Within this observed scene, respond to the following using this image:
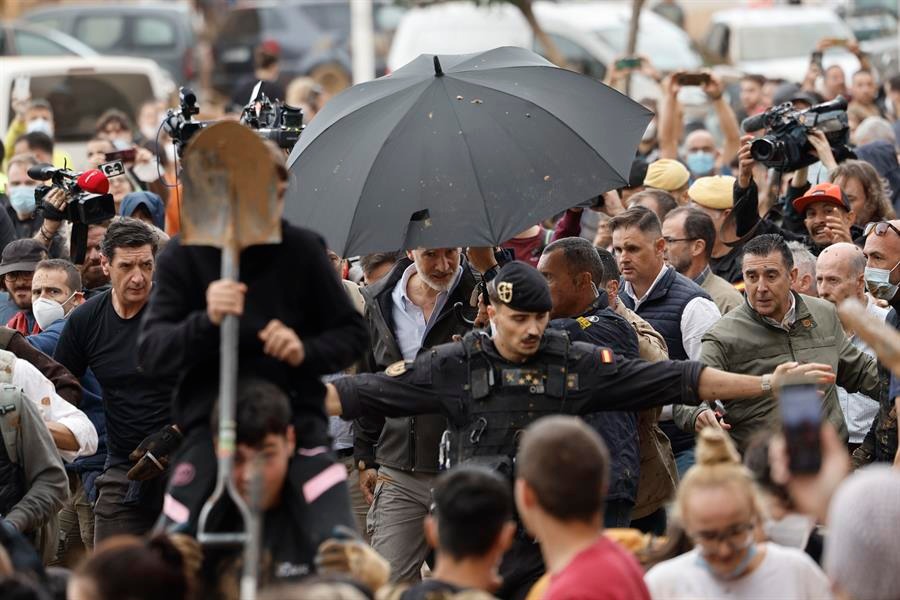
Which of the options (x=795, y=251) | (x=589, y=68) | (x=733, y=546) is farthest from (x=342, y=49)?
(x=733, y=546)

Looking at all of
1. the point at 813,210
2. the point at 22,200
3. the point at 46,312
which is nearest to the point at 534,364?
the point at 46,312

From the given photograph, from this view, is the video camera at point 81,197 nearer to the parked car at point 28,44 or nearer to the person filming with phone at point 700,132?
the person filming with phone at point 700,132

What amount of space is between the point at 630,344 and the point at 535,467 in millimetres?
2617

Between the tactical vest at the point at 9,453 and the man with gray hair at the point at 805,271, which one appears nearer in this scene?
the tactical vest at the point at 9,453

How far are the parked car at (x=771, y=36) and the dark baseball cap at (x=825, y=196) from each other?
12.4 meters

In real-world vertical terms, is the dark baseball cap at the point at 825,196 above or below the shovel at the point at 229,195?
below

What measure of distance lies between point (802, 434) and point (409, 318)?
390 cm

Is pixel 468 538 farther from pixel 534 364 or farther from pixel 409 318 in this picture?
pixel 409 318

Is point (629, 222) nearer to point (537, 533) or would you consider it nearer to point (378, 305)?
point (378, 305)

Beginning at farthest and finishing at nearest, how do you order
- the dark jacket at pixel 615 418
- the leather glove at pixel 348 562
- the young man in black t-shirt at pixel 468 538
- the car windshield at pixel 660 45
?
1. the car windshield at pixel 660 45
2. the dark jacket at pixel 615 418
3. the leather glove at pixel 348 562
4. the young man in black t-shirt at pixel 468 538

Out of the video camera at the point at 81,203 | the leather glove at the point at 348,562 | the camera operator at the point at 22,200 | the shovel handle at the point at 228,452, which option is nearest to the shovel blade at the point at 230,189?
the shovel handle at the point at 228,452

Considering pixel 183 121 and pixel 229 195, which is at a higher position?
pixel 183 121

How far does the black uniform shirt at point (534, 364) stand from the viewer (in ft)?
22.3

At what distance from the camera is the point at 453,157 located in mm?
7941
